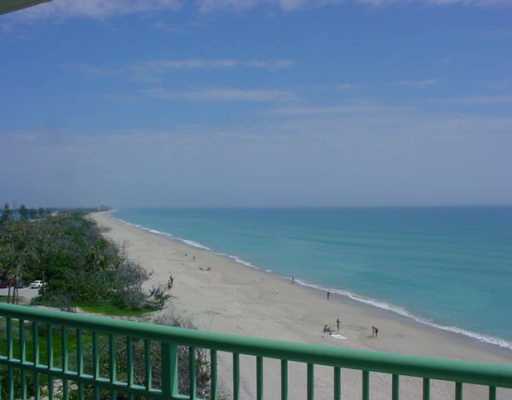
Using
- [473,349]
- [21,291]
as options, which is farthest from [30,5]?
[473,349]

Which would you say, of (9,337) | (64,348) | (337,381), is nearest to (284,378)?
(337,381)

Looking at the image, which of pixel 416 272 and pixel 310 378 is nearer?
pixel 310 378

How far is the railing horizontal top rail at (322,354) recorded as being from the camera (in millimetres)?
1885

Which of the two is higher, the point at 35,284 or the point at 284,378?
the point at 284,378

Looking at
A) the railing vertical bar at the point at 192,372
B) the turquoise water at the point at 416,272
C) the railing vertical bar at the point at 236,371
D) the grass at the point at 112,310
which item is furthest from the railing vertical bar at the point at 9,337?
the turquoise water at the point at 416,272

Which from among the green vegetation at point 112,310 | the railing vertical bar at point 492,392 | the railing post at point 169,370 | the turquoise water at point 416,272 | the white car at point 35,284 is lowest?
the turquoise water at point 416,272

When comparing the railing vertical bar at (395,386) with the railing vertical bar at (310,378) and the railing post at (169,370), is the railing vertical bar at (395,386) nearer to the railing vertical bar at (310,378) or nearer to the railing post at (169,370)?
the railing vertical bar at (310,378)

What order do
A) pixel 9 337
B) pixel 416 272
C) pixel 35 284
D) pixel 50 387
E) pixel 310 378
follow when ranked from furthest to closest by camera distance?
pixel 416 272
pixel 35 284
pixel 9 337
pixel 50 387
pixel 310 378

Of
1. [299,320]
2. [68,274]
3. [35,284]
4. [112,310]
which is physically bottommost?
[299,320]

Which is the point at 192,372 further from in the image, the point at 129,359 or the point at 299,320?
the point at 299,320

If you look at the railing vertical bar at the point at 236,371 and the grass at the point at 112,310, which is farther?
the grass at the point at 112,310

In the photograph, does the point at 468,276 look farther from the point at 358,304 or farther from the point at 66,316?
the point at 66,316

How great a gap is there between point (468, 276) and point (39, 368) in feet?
169

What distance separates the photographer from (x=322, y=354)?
2092 mm
